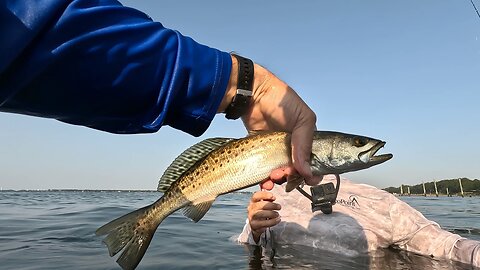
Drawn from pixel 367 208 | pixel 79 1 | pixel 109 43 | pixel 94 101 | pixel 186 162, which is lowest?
pixel 367 208

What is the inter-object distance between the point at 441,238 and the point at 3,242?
6.39 m

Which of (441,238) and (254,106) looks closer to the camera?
(254,106)

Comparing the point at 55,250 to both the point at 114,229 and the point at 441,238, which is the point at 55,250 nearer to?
the point at 114,229

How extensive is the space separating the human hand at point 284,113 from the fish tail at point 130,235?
113 cm

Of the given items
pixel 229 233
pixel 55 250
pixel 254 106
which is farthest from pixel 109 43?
pixel 229 233

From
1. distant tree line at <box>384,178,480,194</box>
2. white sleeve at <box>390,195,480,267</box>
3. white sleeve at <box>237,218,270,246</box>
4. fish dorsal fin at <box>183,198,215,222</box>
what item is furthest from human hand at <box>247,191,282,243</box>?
distant tree line at <box>384,178,480,194</box>

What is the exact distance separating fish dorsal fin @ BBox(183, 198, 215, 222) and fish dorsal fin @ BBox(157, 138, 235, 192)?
0.29 meters

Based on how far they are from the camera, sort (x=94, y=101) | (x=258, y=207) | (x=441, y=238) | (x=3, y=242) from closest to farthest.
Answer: (x=94, y=101) < (x=258, y=207) < (x=441, y=238) < (x=3, y=242)

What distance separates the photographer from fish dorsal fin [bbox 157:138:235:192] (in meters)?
3.48

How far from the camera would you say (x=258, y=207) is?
4.93m

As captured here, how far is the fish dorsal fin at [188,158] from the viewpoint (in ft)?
11.4

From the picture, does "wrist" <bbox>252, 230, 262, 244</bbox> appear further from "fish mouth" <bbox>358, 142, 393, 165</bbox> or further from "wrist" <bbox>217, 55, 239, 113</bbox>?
"wrist" <bbox>217, 55, 239, 113</bbox>

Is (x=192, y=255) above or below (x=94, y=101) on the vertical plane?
below

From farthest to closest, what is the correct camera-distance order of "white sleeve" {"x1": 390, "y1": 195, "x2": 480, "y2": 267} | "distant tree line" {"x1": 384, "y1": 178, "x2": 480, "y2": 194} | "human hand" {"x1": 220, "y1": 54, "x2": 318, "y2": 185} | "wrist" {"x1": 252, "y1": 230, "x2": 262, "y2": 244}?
1. "distant tree line" {"x1": 384, "y1": 178, "x2": 480, "y2": 194}
2. "wrist" {"x1": 252, "y1": 230, "x2": 262, "y2": 244}
3. "white sleeve" {"x1": 390, "y1": 195, "x2": 480, "y2": 267}
4. "human hand" {"x1": 220, "y1": 54, "x2": 318, "y2": 185}
